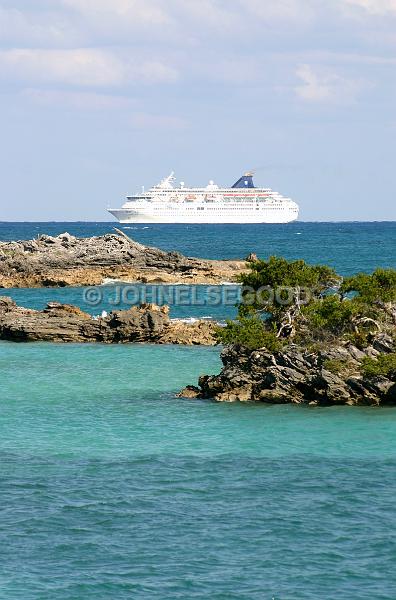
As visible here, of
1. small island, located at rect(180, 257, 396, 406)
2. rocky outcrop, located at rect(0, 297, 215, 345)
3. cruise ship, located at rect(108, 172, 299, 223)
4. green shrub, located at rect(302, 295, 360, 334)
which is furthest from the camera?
cruise ship, located at rect(108, 172, 299, 223)

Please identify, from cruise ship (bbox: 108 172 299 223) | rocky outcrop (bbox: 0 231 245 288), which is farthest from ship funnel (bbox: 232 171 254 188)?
rocky outcrop (bbox: 0 231 245 288)

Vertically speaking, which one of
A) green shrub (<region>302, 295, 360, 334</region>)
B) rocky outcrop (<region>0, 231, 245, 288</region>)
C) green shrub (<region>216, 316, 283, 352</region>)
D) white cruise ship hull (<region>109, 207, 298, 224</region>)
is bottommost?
green shrub (<region>216, 316, 283, 352</region>)

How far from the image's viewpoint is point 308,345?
78.4 feet

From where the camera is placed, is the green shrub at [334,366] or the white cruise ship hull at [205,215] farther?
the white cruise ship hull at [205,215]

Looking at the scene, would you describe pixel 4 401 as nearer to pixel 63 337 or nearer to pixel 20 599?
pixel 63 337

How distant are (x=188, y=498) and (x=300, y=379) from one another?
24.8ft

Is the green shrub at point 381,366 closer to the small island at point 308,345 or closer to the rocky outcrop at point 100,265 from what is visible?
the small island at point 308,345

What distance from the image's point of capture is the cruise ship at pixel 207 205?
598 feet

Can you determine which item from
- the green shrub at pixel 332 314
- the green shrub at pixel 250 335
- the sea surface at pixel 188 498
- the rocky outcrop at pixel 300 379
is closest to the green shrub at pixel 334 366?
the rocky outcrop at pixel 300 379

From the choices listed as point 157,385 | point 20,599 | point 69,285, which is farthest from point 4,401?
point 69,285

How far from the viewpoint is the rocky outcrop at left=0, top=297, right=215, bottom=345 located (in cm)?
3428

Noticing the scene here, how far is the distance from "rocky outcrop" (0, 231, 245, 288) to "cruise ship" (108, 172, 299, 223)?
11514cm

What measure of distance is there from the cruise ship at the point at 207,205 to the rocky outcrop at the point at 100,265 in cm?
11514

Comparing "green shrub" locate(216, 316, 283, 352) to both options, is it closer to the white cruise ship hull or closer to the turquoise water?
the turquoise water
